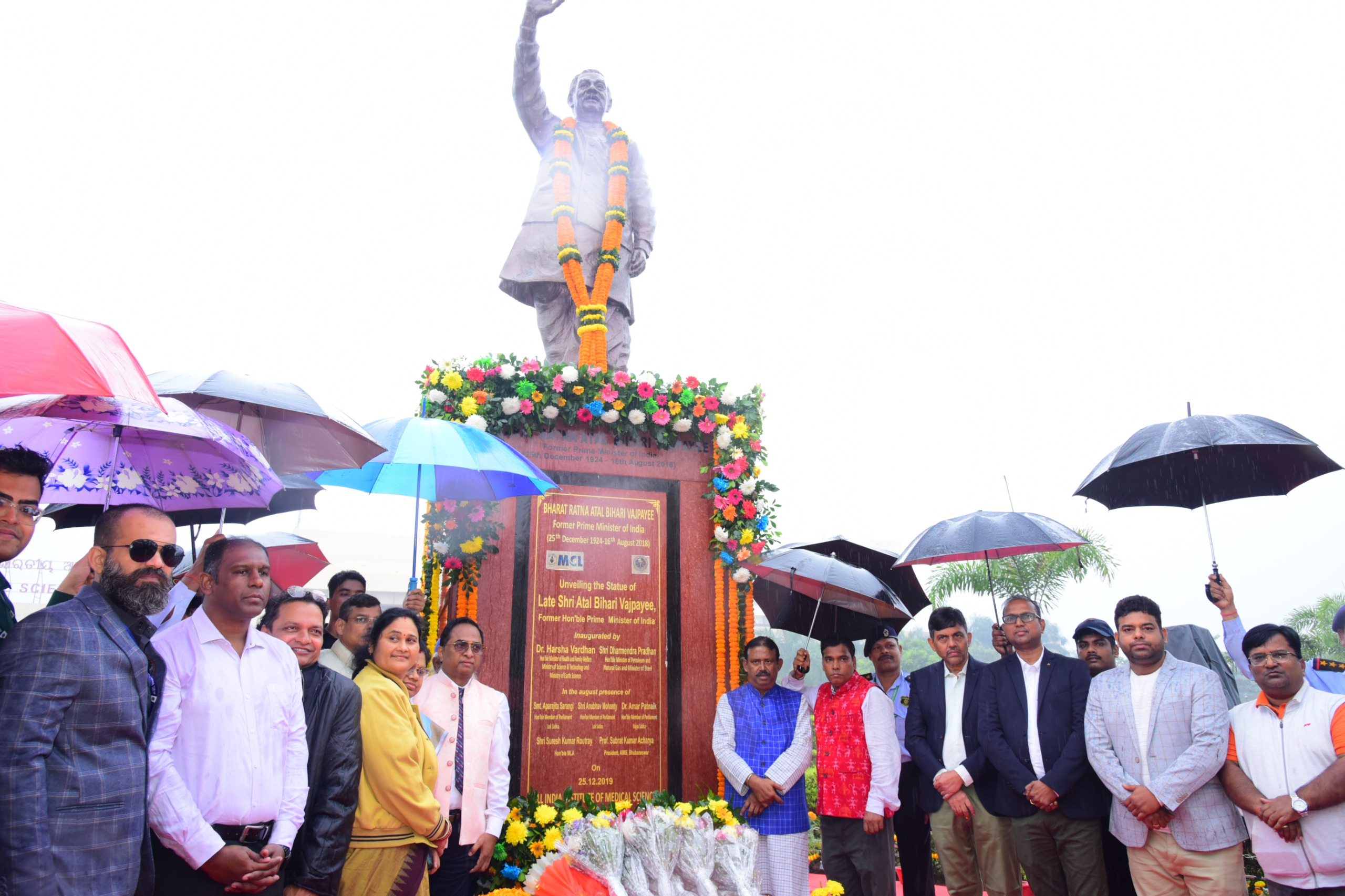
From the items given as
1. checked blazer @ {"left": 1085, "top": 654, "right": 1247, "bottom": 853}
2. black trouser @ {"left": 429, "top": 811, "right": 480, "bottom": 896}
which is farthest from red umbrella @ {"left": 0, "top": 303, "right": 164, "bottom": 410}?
checked blazer @ {"left": 1085, "top": 654, "right": 1247, "bottom": 853}

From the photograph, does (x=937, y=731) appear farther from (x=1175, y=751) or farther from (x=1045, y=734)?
(x=1175, y=751)

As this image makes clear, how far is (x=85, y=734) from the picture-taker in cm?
247

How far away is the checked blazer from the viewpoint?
155 inches

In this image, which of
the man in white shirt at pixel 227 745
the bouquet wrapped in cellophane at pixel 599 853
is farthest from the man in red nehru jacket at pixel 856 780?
the man in white shirt at pixel 227 745

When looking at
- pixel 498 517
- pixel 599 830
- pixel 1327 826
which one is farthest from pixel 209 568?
pixel 1327 826

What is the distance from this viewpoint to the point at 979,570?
66.7 feet

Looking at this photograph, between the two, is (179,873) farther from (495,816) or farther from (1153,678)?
(1153,678)

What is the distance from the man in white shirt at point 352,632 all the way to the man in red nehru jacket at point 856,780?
2.57 m

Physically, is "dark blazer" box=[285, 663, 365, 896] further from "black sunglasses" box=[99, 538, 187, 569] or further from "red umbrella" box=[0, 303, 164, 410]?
"red umbrella" box=[0, 303, 164, 410]

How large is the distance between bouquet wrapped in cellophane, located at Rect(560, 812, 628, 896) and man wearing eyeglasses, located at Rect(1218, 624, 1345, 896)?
299cm

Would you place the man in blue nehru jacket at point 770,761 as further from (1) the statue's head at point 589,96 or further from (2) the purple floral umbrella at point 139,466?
(1) the statue's head at point 589,96

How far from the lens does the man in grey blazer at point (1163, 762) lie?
12.9ft

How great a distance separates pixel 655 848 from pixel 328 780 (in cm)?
134

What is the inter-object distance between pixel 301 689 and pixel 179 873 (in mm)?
721
